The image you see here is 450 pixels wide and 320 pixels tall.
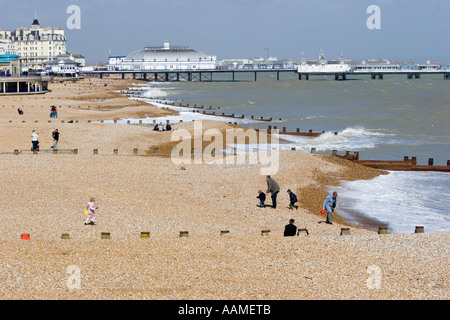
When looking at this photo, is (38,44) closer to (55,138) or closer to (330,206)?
(55,138)

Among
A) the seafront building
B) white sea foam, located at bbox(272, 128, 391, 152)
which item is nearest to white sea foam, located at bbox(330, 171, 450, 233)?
white sea foam, located at bbox(272, 128, 391, 152)

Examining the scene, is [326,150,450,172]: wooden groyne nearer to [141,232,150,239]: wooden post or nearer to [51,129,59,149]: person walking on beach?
[51,129,59,149]: person walking on beach

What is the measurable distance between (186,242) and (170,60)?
178537mm

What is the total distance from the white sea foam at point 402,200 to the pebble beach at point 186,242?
73cm

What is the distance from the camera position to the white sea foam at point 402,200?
1705cm

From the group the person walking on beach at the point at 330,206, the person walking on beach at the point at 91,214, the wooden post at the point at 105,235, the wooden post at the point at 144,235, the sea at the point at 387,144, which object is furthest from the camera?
the sea at the point at 387,144

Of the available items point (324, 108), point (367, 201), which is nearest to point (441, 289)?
point (367, 201)

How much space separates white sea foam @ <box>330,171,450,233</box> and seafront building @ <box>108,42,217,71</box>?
164 meters

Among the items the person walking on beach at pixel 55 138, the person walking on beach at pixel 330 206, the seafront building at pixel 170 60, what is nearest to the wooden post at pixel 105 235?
the person walking on beach at pixel 330 206

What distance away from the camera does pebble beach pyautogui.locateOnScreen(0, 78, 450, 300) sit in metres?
10.1

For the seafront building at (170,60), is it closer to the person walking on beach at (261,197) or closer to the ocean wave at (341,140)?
the ocean wave at (341,140)

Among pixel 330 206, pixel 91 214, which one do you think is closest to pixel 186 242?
pixel 91 214
